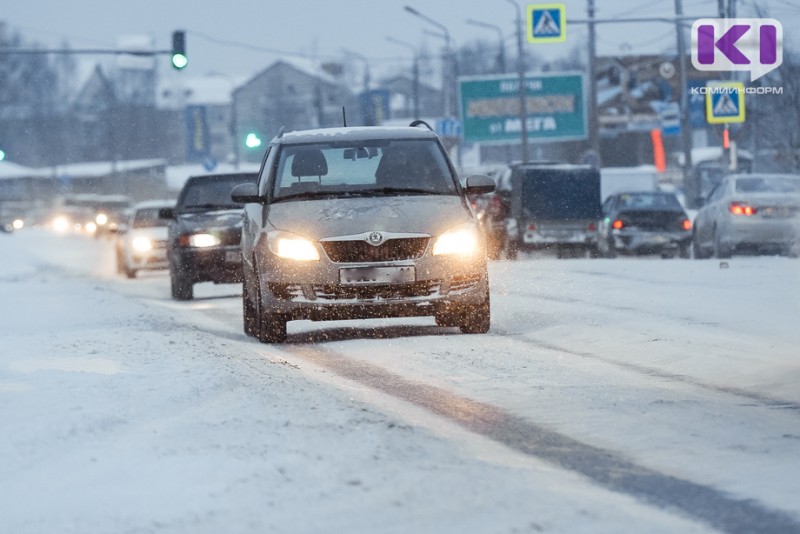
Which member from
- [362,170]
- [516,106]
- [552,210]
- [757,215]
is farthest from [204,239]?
[516,106]

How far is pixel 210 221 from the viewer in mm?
19266

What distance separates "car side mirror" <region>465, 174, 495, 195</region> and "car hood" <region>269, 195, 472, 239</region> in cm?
44

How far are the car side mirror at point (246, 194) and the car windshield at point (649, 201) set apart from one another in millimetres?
18178

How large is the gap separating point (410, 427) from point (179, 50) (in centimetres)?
2540

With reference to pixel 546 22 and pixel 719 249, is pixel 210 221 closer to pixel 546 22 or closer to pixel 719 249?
pixel 719 249

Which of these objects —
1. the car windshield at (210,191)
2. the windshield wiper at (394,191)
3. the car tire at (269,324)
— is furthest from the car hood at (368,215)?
the car windshield at (210,191)

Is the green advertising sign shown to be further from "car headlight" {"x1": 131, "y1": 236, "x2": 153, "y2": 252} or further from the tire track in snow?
the tire track in snow

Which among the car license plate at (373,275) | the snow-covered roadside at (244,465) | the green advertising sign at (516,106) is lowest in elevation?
the snow-covered roadside at (244,465)

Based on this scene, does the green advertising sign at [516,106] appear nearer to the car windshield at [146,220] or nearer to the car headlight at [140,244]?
the car windshield at [146,220]

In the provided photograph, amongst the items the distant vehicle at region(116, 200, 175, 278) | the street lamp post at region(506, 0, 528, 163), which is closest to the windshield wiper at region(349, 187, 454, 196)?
the distant vehicle at region(116, 200, 175, 278)

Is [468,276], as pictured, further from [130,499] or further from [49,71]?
[49,71]

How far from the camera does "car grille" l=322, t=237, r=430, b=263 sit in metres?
11.7

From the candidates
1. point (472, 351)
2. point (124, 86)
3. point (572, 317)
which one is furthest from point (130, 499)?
point (124, 86)

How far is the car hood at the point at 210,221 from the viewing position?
19.2 metres
